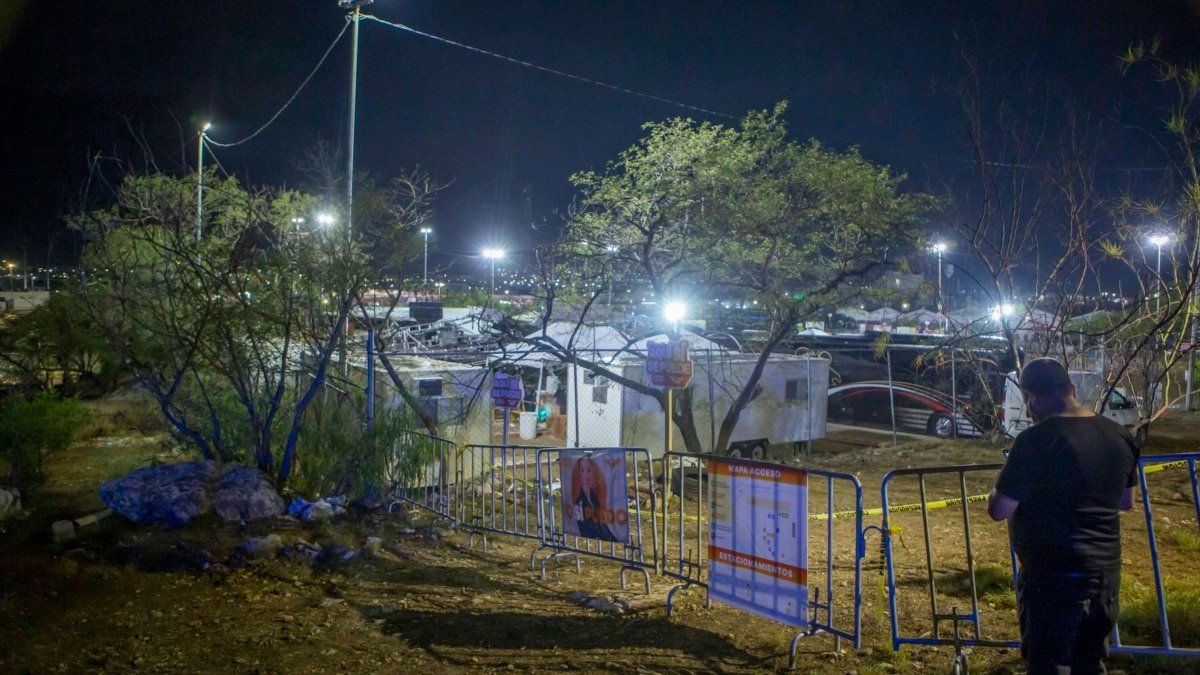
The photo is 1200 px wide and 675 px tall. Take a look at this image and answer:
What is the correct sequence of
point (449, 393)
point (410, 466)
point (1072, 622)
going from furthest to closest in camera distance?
point (449, 393) < point (410, 466) < point (1072, 622)

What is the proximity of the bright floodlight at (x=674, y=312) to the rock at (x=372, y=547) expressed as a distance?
6185 mm

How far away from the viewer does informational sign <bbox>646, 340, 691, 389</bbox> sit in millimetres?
9641

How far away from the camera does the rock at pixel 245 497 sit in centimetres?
877

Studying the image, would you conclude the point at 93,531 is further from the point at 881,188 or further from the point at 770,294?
the point at 881,188

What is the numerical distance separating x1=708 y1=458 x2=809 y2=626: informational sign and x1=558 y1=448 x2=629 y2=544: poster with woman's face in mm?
1149

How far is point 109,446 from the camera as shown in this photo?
50.7 ft

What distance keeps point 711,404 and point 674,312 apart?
7.49 ft

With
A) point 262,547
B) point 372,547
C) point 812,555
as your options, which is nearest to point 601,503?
point 812,555

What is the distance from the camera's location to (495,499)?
11.4m

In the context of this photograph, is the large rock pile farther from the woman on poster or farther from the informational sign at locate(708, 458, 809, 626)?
the informational sign at locate(708, 458, 809, 626)

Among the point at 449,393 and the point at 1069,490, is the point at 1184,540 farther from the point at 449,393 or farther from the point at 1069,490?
the point at 449,393

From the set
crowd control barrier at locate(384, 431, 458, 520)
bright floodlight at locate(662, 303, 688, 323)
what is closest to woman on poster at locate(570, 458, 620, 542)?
crowd control barrier at locate(384, 431, 458, 520)

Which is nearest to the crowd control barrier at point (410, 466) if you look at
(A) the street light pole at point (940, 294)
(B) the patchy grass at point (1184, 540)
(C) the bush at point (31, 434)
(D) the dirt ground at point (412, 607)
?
(D) the dirt ground at point (412, 607)

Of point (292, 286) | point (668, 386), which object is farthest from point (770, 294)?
point (292, 286)
